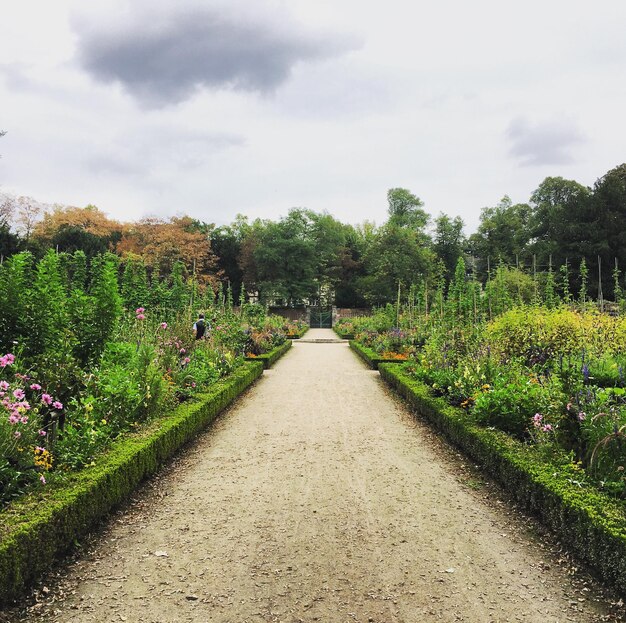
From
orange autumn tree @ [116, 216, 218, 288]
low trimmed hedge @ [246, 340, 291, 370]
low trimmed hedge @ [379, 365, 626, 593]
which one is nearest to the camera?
low trimmed hedge @ [379, 365, 626, 593]

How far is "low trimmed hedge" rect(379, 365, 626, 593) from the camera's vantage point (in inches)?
106

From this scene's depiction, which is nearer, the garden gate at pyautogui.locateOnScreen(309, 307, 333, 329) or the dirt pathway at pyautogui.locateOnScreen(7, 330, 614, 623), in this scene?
the dirt pathway at pyautogui.locateOnScreen(7, 330, 614, 623)

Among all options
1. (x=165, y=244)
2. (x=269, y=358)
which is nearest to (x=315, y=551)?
(x=269, y=358)

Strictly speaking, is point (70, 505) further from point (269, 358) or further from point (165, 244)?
point (165, 244)

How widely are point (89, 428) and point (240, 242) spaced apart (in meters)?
42.4

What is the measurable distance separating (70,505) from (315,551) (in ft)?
4.99

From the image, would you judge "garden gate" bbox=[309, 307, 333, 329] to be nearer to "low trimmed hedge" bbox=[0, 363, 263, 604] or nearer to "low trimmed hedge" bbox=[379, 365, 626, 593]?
"low trimmed hedge" bbox=[379, 365, 626, 593]

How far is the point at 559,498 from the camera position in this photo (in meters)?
3.21

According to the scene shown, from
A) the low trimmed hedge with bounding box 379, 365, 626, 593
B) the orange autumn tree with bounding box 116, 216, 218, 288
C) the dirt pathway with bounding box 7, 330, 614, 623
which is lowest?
the dirt pathway with bounding box 7, 330, 614, 623

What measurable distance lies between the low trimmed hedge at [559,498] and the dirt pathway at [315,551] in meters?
0.18

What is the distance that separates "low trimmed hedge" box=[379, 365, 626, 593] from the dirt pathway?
180mm

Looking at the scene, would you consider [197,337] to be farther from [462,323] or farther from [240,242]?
[240,242]

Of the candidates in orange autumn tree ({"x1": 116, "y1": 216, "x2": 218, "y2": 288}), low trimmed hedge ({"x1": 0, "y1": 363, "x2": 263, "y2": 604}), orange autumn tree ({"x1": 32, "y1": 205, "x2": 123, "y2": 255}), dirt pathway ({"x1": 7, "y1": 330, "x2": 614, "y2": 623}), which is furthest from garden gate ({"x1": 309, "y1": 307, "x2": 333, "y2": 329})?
low trimmed hedge ({"x1": 0, "y1": 363, "x2": 263, "y2": 604})

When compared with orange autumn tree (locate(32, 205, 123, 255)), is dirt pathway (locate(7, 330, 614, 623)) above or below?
below
